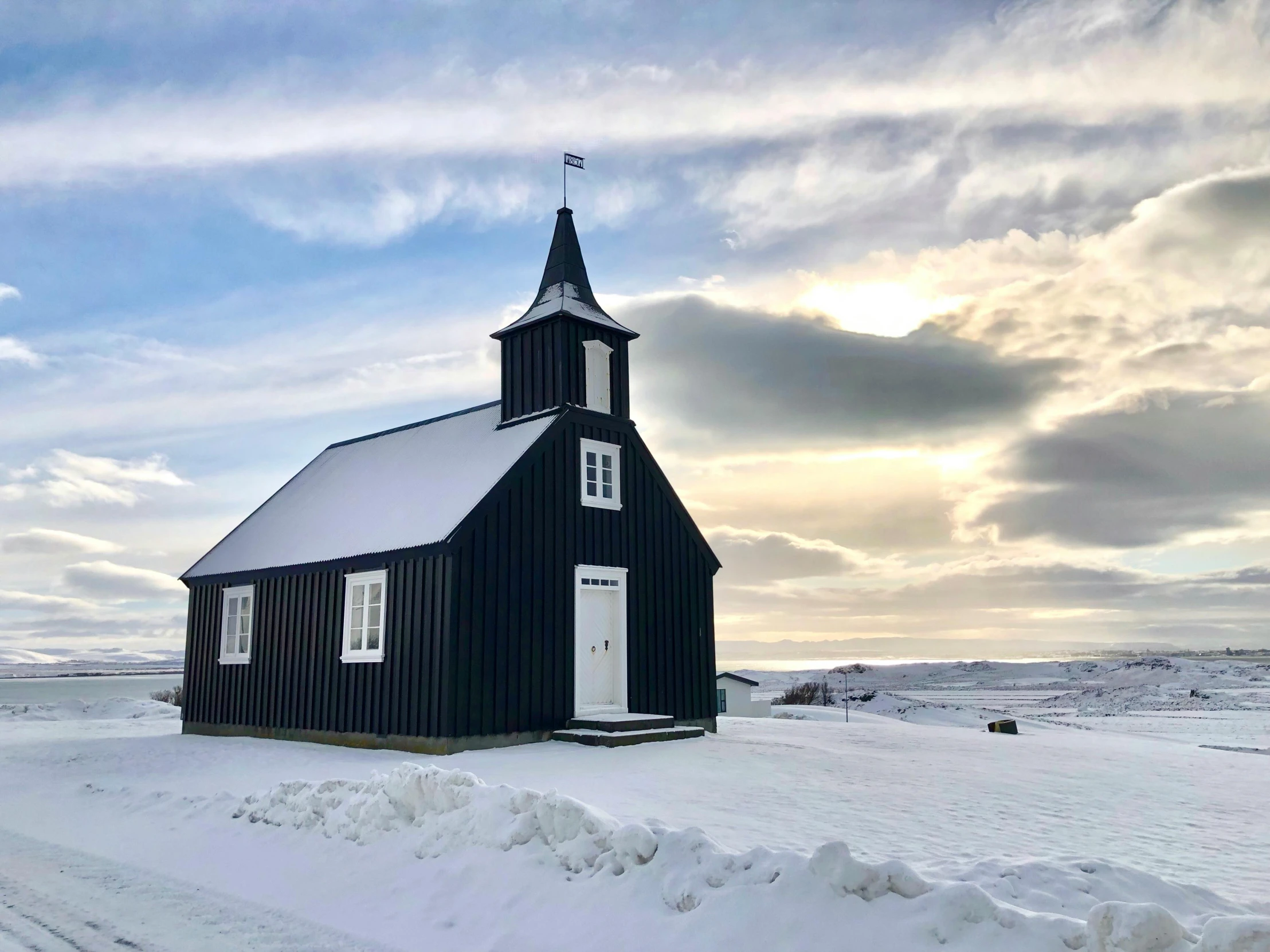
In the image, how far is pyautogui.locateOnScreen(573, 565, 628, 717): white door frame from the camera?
53.6 feet

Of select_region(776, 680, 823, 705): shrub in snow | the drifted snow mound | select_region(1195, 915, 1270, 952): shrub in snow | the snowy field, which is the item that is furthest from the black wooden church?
select_region(776, 680, 823, 705): shrub in snow

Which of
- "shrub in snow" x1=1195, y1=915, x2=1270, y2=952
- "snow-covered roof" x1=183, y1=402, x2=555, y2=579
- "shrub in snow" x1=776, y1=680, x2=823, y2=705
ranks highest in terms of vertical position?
"snow-covered roof" x1=183, y1=402, x2=555, y2=579

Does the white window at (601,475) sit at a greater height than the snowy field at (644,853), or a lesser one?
greater

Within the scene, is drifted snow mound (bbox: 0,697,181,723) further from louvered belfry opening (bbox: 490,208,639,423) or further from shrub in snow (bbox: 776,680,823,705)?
shrub in snow (bbox: 776,680,823,705)

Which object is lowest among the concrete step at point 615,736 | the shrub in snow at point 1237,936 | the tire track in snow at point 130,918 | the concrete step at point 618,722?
the tire track in snow at point 130,918

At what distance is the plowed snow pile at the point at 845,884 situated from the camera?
15.6ft

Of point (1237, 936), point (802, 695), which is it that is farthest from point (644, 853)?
point (802, 695)

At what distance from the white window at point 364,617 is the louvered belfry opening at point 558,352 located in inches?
172

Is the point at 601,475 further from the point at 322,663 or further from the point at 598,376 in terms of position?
the point at 322,663

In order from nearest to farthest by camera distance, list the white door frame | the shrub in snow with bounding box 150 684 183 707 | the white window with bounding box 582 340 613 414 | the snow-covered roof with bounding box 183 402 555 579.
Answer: the white door frame < the snow-covered roof with bounding box 183 402 555 579 < the white window with bounding box 582 340 613 414 < the shrub in snow with bounding box 150 684 183 707

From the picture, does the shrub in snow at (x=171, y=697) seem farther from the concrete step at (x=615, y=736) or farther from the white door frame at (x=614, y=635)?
the concrete step at (x=615, y=736)

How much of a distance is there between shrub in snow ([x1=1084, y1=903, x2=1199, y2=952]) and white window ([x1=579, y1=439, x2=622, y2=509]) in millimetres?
13059

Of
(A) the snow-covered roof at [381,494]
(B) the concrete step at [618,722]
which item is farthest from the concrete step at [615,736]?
(A) the snow-covered roof at [381,494]

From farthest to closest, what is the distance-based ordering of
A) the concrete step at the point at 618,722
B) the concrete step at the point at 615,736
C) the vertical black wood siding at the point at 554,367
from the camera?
the vertical black wood siding at the point at 554,367, the concrete step at the point at 618,722, the concrete step at the point at 615,736
